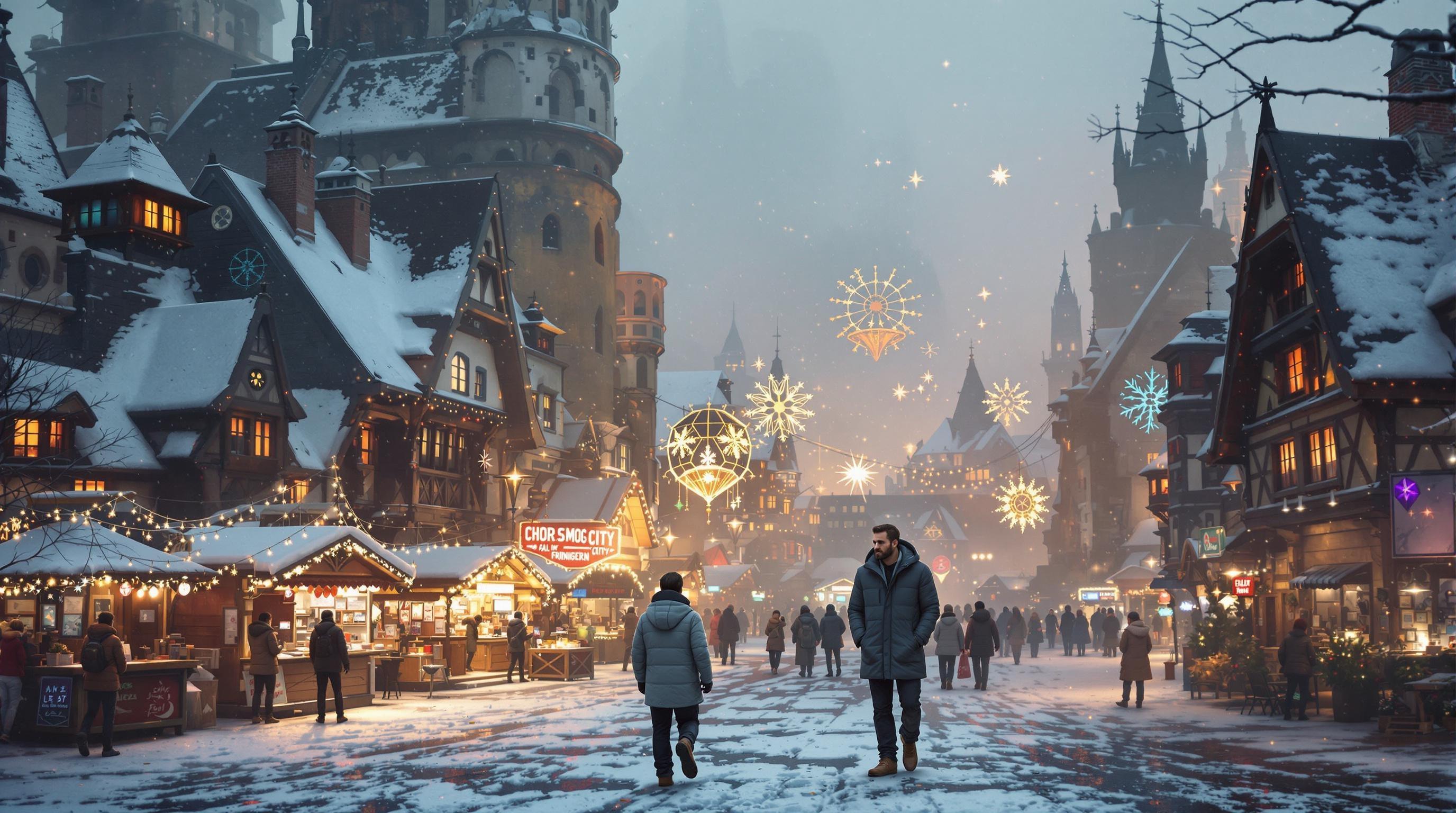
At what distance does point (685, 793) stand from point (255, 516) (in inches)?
732

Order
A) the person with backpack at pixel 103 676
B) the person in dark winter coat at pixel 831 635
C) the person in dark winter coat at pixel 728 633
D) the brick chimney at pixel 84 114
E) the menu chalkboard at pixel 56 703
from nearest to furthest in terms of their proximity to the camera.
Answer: the person with backpack at pixel 103 676 → the menu chalkboard at pixel 56 703 → the person in dark winter coat at pixel 831 635 → the person in dark winter coat at pixel 728 633 → the brick chimney at pixel 84 114

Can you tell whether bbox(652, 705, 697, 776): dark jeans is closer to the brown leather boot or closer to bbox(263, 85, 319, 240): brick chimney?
the brown leather boot

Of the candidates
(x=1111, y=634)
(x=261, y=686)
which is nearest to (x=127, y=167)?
(x=261, y=686)

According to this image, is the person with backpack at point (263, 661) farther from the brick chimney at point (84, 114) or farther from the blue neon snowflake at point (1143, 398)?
the blue neon snowflake at point (1143, 398)

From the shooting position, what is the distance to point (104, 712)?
16047 millimetres

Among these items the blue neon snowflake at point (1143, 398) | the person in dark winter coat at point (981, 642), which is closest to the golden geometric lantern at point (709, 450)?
the person in dark winter coat at point (981, 642)

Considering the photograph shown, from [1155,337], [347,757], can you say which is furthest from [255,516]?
[1155,337]

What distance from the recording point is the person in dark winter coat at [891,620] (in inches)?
444

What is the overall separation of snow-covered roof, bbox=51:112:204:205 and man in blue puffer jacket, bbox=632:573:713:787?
79.4 feet

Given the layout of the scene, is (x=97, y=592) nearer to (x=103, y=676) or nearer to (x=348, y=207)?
(x=103, y=676)

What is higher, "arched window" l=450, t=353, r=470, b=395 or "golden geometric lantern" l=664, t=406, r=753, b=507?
"arched window" l=450, t=353, r=470, b=395

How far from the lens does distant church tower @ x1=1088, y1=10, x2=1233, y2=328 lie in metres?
105

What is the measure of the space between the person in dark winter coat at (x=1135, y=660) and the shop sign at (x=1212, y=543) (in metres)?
9.32

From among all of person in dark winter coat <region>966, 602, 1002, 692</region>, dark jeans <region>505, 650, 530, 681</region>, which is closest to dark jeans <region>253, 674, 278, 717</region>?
dark jeans <region>505, 650, 530, 681</region>
